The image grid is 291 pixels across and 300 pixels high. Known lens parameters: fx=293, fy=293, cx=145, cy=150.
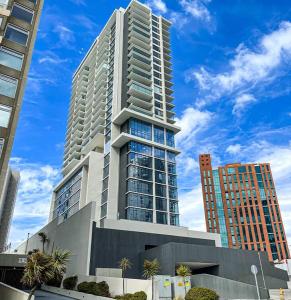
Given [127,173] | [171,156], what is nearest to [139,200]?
[127,173]

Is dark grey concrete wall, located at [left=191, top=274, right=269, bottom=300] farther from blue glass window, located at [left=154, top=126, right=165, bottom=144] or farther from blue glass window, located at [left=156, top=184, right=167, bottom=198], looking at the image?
blue glass window, located at [left=154, top=126, right=165, bottom=144]

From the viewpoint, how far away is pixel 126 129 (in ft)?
278

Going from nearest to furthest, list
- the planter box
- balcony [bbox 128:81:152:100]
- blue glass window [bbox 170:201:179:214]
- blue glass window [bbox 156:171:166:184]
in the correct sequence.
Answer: the planter box < blue glass window [bbox 170:201:179:214] < blue glass window [bbox 156:171:166:184] < balcony [bbox 128:81:152:100]

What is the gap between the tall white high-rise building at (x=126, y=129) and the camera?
7731 centimetres

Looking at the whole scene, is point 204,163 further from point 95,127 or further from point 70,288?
point 70,288

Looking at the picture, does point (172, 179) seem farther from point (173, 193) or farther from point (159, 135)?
point (159, 135)

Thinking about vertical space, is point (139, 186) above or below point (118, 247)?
above

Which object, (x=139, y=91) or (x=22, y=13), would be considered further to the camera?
(x=139, y=91)

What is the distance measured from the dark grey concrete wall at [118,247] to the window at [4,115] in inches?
1225

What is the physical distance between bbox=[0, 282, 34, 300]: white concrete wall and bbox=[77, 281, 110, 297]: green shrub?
12308 mm

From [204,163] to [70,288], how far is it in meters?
120

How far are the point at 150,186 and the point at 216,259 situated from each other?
29.7 metres

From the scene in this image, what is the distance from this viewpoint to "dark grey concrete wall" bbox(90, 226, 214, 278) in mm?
49969

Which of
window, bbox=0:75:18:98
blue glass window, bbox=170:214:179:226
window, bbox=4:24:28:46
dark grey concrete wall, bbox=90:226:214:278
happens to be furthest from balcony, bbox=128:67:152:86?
window, bbox=0:75:18:98
